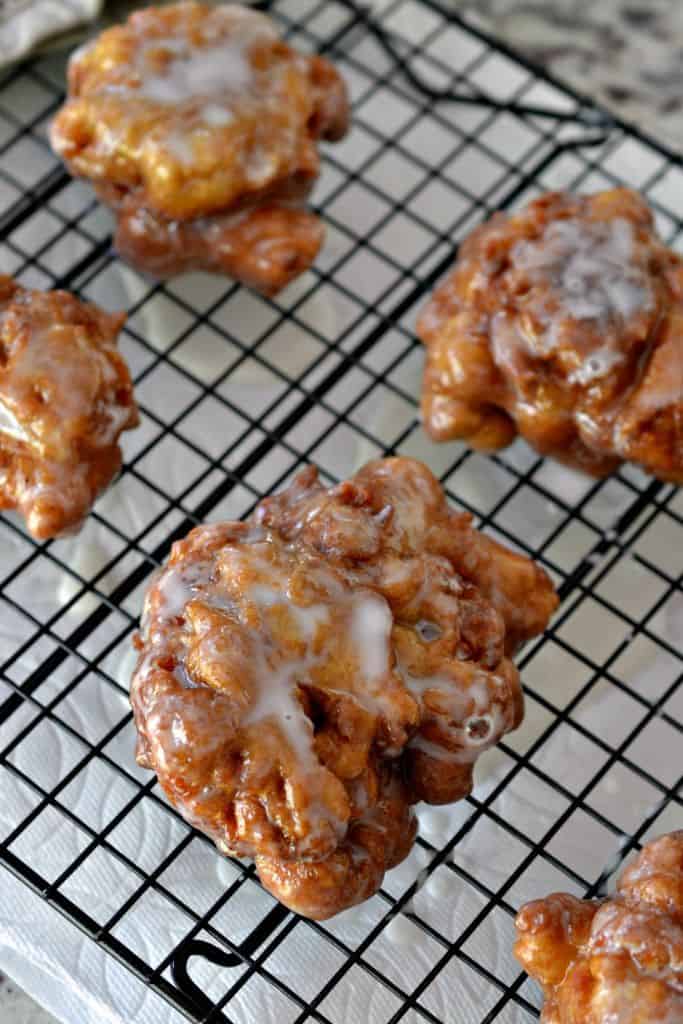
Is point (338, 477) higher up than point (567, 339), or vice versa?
point (567, 339)

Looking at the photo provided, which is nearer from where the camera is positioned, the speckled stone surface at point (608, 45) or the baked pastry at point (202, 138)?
the baked pastry at point (202, 138)

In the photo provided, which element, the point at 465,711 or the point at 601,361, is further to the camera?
the point at 601,361

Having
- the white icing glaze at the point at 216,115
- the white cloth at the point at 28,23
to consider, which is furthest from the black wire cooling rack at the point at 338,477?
the white icing glaze at the point at 216,115

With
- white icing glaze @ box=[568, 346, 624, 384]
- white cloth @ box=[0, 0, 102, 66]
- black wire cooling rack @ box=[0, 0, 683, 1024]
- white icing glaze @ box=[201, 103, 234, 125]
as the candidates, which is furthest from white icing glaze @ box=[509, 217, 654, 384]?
white cloth @ box=[0, 0, 102, 66]

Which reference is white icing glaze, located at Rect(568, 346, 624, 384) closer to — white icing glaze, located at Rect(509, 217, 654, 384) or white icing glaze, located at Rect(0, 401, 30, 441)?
white icing glaze, located at Rect(509, 217, 654, 384)

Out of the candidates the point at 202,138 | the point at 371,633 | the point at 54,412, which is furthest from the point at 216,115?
the point at 371,633

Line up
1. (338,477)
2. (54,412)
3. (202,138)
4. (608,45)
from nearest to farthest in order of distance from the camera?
(54,412) < (202,138) < (338,477) < (608,45)

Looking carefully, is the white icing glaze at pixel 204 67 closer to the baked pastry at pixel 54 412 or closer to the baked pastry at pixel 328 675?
the baked pastry at pixel 54 412

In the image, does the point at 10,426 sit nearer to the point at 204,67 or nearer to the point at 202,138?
the point at 202,138
